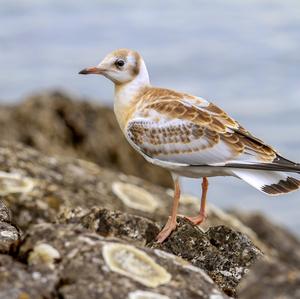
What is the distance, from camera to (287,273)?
6930 mm

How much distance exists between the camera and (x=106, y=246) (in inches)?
296

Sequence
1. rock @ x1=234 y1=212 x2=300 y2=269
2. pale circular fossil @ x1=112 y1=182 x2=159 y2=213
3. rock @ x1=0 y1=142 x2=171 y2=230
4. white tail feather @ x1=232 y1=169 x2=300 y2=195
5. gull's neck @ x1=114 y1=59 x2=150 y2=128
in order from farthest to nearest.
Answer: rock @ x1=234 y1=212 x2=300 y2=269 → pale circular fossil @ x1=112 y1=182 x2=159 y2=213 → rock @ x1=0 y1=142 x2=171 y2=230 → gull's neck @ x1=114 y1=59 x2=150 y2=128 → white tail feather @ x1=232 y1=169 x2=300 y2=195

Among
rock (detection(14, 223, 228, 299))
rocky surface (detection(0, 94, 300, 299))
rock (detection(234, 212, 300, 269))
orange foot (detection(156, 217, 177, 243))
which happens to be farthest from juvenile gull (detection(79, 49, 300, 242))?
rock (detection(234, 212, 300, 269))

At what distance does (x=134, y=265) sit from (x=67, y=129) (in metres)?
13.4

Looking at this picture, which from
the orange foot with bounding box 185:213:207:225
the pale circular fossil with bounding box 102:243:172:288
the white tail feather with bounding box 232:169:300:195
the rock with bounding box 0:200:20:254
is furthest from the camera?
the orange foot with bounding box 185:213:207:225

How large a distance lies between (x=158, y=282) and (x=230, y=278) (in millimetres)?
2251

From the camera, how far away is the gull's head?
1188 centimetres

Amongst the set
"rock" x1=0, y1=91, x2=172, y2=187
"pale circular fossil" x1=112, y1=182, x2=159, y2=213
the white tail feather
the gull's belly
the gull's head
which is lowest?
"rock" x1=0, y1=91, x2=172, y2=187

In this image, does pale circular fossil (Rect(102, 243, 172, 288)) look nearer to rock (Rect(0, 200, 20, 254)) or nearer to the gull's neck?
rock (Rect(0, 200, 20, 254))

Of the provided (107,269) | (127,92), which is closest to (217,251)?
(107,269)

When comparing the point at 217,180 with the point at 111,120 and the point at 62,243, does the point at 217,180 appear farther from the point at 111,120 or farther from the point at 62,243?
the point at 62,243

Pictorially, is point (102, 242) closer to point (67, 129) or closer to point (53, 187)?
point (53, 187)

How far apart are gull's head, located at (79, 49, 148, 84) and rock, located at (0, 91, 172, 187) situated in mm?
8348

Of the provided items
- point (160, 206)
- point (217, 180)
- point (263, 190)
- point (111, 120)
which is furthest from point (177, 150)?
point (217, 180)
